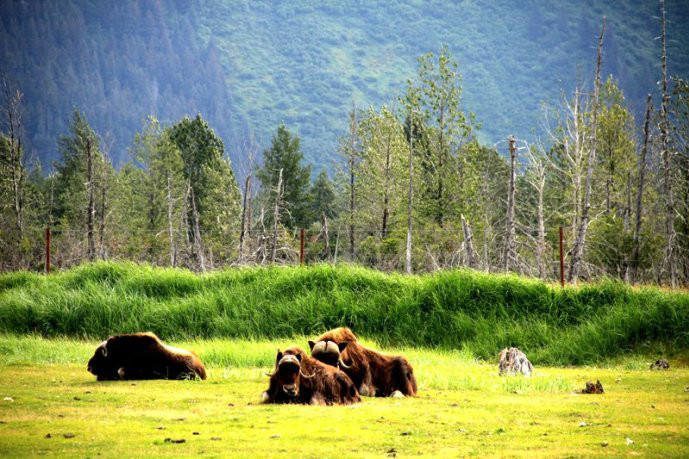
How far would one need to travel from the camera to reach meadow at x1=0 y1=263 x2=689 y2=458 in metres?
8.13

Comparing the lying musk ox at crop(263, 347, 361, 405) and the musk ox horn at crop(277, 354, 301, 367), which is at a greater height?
the musk ox horn at crop(277, 354, 301, 367)

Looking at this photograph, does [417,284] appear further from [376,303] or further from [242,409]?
[242,409]

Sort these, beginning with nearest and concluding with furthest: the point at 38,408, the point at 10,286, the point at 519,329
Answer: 1. the point at 38,408
2. the point at 519,329
3. the point at 10,286

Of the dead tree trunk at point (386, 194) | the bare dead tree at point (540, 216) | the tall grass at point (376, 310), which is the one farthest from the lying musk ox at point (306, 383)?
the dead tree trunk at point (386, 194)

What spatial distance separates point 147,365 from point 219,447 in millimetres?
6390

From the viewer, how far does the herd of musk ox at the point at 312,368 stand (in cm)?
1070

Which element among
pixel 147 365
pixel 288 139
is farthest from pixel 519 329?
pixel 288 139

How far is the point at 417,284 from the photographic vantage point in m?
21.3

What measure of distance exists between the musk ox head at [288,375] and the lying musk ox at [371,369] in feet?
3.75

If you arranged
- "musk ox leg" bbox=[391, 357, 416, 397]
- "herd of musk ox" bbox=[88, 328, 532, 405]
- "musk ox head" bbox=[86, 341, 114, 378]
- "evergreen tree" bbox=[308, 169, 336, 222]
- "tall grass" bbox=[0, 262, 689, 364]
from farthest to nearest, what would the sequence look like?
"evergreen tree" bbox=[308, 169, 336, 222], "tall grass" bbox=[0, 262, 689, 364], "musk ox head" bbox=[86, 341, 114, 378], "musk ox leg" bbox=[391, 357, 416, 397], "herd of musk ox" bbox=[88, 328, 532, 405]

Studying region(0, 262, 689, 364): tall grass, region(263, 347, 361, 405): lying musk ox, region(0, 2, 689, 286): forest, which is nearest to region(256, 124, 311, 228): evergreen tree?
region(0, 2, 689, 286): forest

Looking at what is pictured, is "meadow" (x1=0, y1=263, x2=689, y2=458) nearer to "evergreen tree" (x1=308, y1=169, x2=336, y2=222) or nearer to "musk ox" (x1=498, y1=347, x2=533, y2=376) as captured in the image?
"musk ox" (x1=498, y1=347, x2=533, y2=376)

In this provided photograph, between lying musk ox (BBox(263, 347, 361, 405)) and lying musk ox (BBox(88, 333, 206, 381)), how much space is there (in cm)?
332

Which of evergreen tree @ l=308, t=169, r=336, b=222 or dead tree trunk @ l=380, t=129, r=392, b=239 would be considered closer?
dead tree trunk @ l=380, t=129, r=392, b=239
